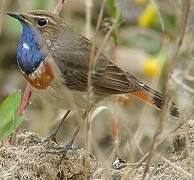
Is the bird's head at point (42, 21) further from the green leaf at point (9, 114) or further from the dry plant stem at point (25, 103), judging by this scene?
the green leaf at point (9, 114)

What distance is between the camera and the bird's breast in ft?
16.7

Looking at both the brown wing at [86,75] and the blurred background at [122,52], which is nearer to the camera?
the brown wing at [86,75]

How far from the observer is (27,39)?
521cm

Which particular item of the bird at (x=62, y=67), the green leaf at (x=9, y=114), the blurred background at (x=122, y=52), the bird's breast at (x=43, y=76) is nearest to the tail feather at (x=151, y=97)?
the bird at (x=62, y=67)

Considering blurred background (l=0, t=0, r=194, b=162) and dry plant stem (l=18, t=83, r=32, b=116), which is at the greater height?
dry plant stem (l=18, t=83, r=32, b=116)

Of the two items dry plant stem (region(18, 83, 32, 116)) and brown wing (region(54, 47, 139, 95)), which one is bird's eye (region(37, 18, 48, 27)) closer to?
brown wing (region(54, 47, 139, 95))

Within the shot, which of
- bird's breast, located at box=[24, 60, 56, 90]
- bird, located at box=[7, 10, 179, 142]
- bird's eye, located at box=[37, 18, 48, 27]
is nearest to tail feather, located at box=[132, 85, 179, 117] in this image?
bird, located at box=[7, 10, 179, 142]

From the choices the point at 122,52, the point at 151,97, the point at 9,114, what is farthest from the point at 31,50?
the point at 122,52

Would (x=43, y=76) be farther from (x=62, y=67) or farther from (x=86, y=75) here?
(x=86, y=75)

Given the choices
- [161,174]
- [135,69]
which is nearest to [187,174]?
[161,174]

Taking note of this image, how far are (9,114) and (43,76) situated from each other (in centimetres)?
40

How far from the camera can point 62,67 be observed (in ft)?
17.3

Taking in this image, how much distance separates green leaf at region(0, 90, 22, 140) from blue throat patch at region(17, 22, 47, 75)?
13.5 inches

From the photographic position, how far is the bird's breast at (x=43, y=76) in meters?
5.10
